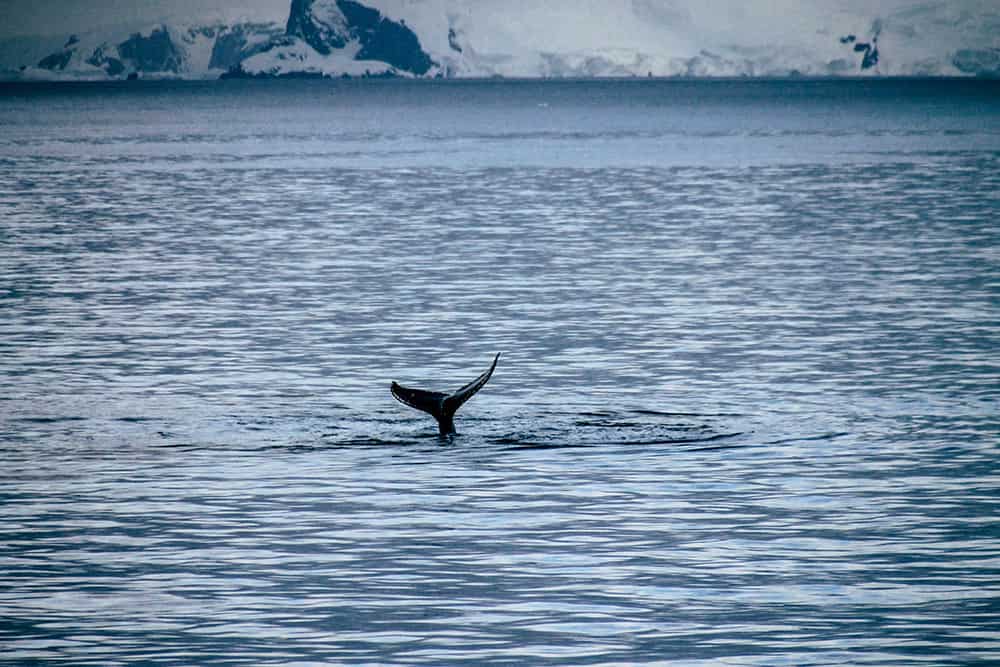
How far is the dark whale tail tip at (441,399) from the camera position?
2177 cm

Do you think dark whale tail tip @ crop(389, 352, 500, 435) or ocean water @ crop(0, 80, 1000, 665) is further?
dark whale tail tip @ crop(389, 352, 500, 435)

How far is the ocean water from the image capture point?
15.8 m

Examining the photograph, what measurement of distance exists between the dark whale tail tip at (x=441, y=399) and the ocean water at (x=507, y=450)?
290mm

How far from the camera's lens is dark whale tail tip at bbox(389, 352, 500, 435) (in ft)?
71.4

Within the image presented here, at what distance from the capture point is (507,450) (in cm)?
2325

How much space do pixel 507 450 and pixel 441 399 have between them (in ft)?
3.63

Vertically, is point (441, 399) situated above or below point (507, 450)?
above

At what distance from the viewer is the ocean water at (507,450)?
622 inches

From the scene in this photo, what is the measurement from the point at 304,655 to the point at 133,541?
14.7ft

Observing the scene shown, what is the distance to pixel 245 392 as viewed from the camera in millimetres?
27812

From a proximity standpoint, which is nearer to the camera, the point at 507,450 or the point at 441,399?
the point at 441,399

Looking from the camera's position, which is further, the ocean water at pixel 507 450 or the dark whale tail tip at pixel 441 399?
the dark whale tail tip at pixel 441 399

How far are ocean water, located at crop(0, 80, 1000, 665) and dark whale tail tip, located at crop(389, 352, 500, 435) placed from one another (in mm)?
290

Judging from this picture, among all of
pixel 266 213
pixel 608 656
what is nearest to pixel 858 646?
pixel 608 656
